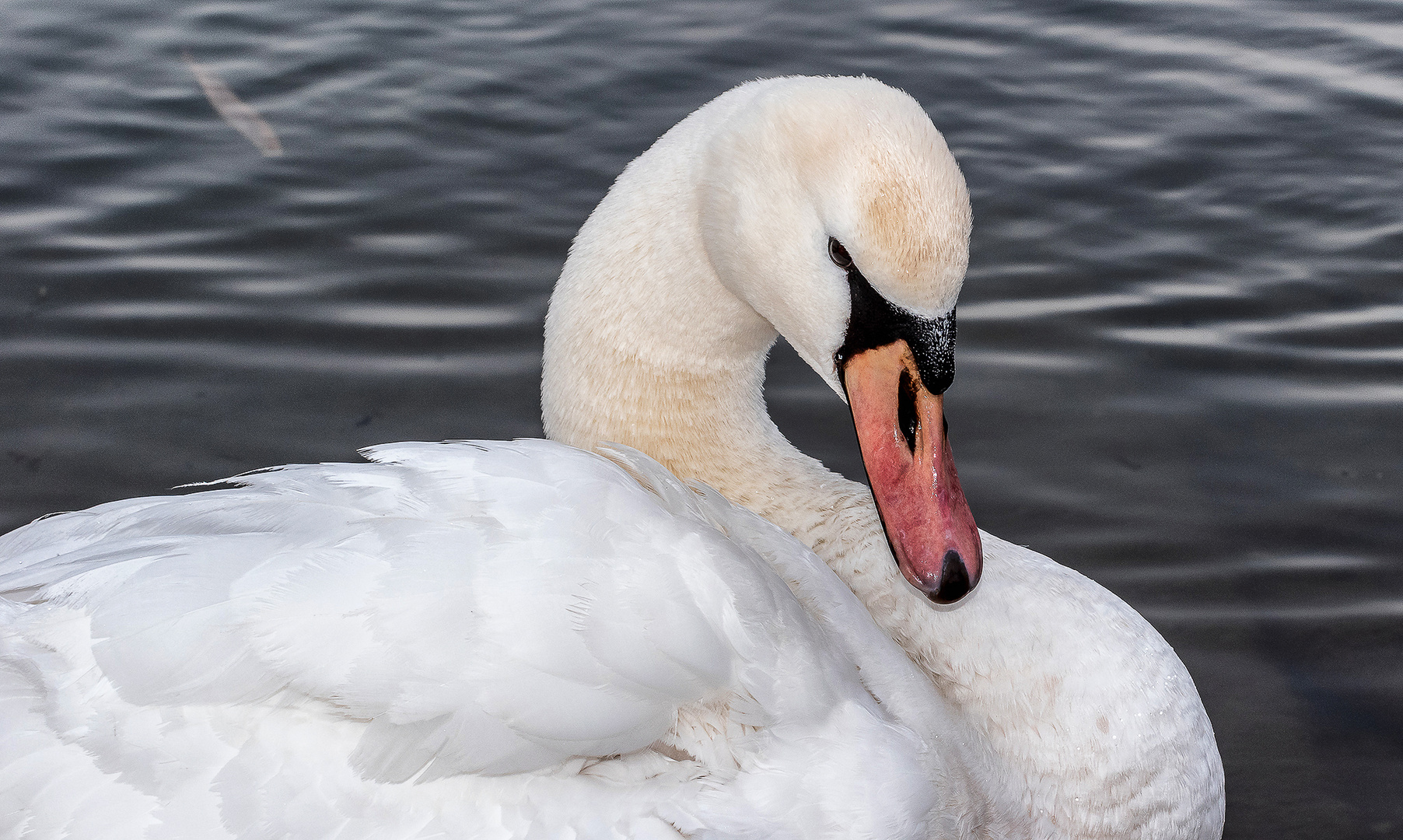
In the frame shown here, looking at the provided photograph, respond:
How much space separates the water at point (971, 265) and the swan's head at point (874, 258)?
1196 mm

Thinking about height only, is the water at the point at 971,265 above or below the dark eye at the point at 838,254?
below

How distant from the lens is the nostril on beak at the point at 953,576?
2258mm

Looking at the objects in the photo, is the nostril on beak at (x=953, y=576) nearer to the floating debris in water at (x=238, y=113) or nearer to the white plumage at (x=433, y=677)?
the white plumage at (x=433, y=677)

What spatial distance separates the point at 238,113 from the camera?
5918 millimetres

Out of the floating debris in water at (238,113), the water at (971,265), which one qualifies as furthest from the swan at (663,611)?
the floating debris in water at (238,113)

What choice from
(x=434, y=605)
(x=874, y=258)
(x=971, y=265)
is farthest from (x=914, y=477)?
(x=971, y=265)

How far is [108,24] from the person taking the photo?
663 cm

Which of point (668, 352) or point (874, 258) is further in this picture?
point (668, 352)

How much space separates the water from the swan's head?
1196mm

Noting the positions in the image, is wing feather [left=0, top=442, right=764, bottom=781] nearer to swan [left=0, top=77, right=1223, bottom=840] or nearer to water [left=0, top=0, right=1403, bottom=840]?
swan [left=0, top=77, right=1223, bottom=840]

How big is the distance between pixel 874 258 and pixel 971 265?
9.28ft

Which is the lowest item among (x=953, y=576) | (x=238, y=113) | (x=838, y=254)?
(x=953, y=576)

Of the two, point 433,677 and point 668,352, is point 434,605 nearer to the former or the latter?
point 433,677

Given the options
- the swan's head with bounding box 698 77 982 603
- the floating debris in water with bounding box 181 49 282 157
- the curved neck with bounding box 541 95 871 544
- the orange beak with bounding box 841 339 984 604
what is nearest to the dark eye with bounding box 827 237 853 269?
the swan's head with bounding box 698 77 982 603
